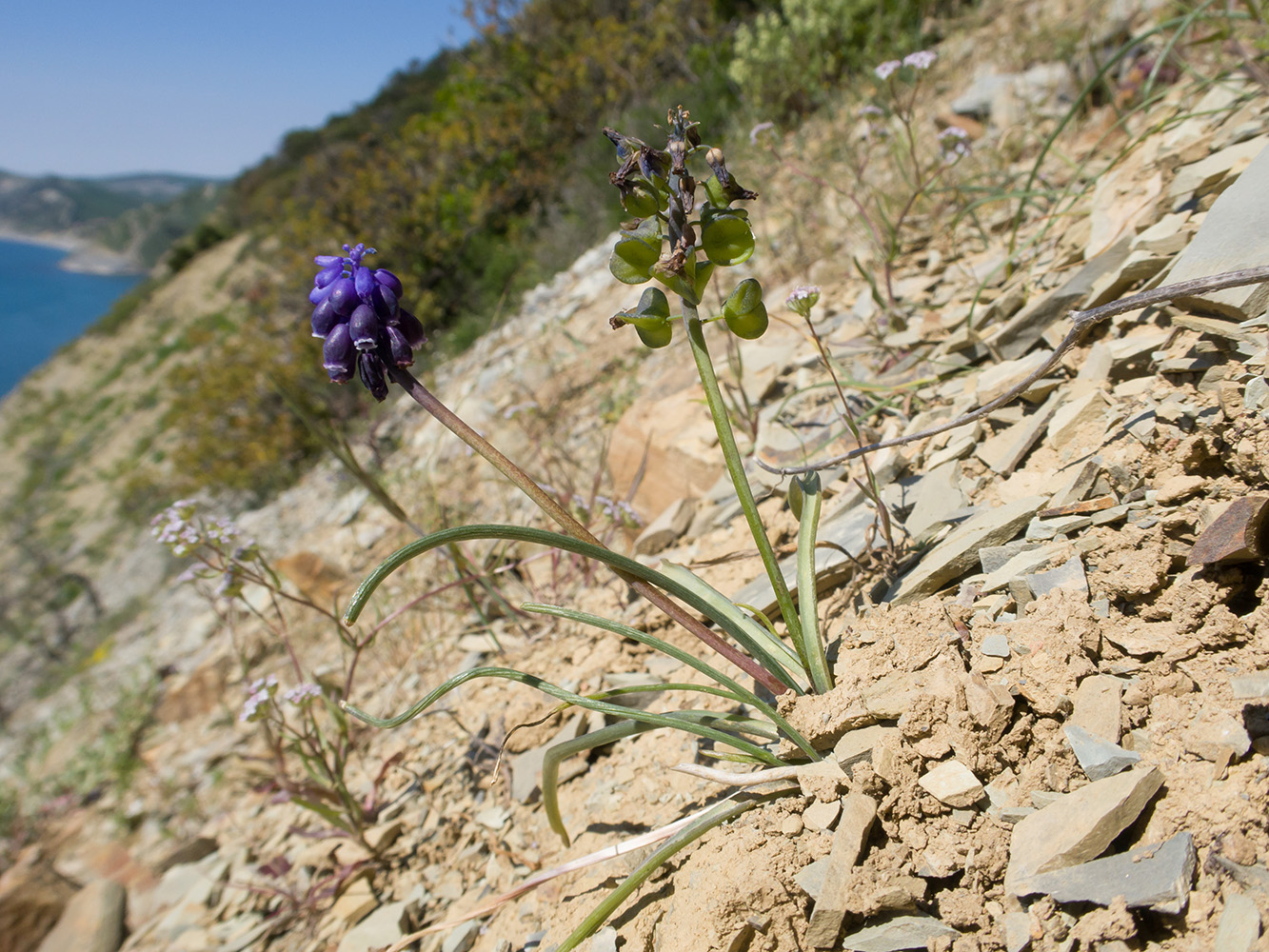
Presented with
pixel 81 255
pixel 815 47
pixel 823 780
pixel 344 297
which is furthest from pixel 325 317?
pixel 81 255

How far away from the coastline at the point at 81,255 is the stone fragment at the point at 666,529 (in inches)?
2397

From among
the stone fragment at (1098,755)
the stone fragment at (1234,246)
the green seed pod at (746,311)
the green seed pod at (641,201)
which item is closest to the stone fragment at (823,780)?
the stone fragment at (1098,755)

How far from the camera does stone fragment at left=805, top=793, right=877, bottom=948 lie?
1.17 meters

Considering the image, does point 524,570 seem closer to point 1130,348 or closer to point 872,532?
point 872,532

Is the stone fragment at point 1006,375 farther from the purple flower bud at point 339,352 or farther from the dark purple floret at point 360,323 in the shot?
the purple flower bud at point 339,352

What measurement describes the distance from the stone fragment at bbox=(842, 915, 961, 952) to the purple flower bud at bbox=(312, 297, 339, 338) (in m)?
1.38

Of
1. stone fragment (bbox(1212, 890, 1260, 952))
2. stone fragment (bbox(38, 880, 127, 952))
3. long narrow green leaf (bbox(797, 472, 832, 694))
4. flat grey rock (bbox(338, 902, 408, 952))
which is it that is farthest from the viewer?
stone fragment (bbox(38, 880, 127, 952))

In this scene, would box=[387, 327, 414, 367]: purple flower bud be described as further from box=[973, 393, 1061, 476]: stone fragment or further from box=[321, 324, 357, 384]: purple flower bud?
box=[973, 393, 1061, 476]: stone fragment

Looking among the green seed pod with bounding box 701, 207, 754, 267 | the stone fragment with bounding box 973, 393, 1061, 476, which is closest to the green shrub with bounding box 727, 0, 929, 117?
the stone fragment with bounding box 973, 393, 1061, 476

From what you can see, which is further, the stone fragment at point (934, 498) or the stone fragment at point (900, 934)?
the stone fragment at point (934, 498)

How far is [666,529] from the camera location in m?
2.62

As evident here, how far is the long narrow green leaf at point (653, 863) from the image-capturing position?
4.43 ft

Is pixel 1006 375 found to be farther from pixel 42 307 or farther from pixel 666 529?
pixel 42 307

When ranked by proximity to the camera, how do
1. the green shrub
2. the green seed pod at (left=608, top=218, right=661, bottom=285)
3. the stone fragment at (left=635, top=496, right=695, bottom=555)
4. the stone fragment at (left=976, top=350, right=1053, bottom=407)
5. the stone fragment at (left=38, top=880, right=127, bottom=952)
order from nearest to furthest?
the green seed pod at (left=608, top=218, right=661, bottom=285) → the stone fragment at (left=976, top=350, right=1053, bottom=407) → the stone fragment at (left=635, top=496, right=695, bottom=555) → the stone fragment at (left=38, top=880, right=127, bottom=952) → the green shrub
